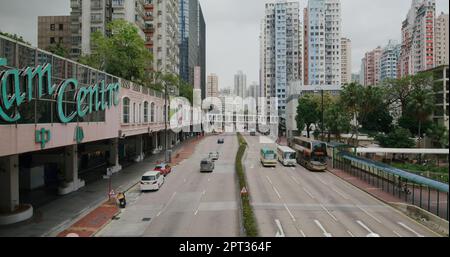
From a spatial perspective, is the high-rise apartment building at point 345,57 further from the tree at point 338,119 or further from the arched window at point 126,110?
the arched window at point 126,110

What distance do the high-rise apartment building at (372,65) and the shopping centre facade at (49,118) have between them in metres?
166

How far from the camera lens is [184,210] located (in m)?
25.3

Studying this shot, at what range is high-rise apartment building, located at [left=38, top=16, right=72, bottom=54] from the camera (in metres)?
87.1

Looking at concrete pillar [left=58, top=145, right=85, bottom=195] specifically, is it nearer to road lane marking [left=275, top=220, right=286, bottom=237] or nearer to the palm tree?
road lane marking [left=275, top=220, right=286, bottom=237]

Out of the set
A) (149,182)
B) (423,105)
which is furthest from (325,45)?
(149,182)

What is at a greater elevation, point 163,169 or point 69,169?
point 69,169

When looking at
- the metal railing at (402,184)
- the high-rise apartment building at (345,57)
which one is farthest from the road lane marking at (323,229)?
the high-rise apartment building at (345,57)

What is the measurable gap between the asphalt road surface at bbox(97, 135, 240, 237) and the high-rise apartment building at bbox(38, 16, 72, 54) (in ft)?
213

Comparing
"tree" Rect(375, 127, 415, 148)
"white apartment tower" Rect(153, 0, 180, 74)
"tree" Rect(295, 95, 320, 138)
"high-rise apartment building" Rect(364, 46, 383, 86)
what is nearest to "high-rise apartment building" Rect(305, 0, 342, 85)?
"high-rise apartment building" Rect(364, 46, 383, 86)

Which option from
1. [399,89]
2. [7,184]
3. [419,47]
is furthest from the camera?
[419,47]

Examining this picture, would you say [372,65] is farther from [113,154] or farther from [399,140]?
[113,154]

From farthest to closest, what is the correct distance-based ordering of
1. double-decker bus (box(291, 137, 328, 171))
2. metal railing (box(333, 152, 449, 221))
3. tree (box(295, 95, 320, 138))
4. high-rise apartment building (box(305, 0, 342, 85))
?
high-rise apartment building (box(305, 0, 342, 85)), tree (box(295, 95, 320, 138)), double-decker bus (box(291, 137, 328, 171)), metal railing (box(333, 152, 449, 221))

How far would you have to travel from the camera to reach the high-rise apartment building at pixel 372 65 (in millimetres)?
180000

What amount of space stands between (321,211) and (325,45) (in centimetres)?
13379
